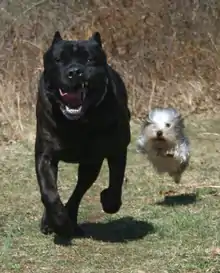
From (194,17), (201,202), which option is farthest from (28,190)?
(194,17)

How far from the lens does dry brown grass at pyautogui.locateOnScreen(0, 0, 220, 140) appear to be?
11.8m

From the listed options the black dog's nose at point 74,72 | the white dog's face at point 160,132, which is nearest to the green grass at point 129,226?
the white dog's face at point 160,132

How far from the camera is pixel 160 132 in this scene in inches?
310

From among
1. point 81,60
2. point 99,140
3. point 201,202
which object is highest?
point 81,60

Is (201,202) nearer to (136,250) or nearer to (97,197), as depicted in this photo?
(97,197)

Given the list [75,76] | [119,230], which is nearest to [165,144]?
[119,230]

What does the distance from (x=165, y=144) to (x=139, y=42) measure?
525 centimetres

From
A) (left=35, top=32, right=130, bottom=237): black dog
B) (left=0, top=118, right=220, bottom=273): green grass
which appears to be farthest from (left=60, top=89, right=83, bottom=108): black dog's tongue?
(left=0, top=118, right=220, bottom=273): green grass

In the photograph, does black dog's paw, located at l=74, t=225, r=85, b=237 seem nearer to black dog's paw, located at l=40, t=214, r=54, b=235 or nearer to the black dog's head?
black dog's paw, located at l=40, t=214, r=54, b=235

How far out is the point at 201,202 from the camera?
7.23 m

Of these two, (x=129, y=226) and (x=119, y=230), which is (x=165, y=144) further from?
(x=119, y=230)

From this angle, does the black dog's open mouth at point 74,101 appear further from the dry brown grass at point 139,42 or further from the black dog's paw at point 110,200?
the dry brown grass at point 139,42

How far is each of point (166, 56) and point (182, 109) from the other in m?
0.98

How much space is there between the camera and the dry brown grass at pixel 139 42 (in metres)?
11.8
